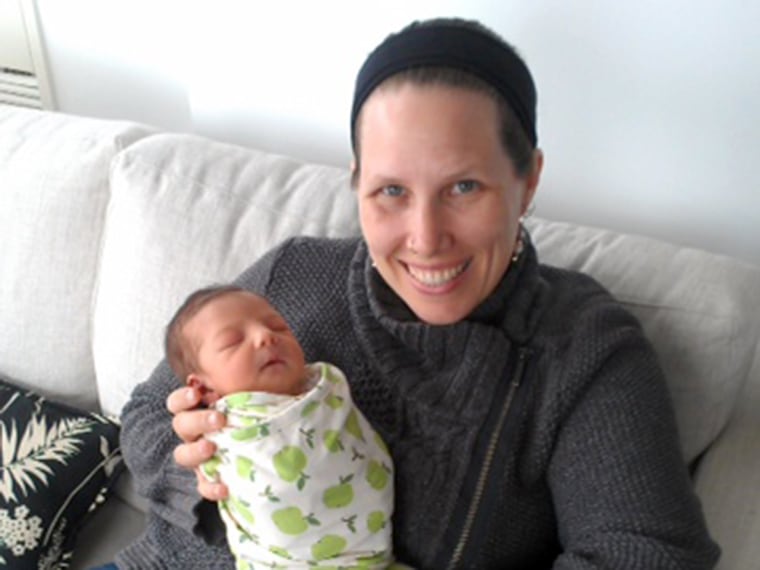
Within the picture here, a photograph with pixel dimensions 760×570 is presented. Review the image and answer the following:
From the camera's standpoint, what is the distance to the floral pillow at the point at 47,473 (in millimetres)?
1402

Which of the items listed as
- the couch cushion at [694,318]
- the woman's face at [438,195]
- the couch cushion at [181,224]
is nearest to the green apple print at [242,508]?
the woman's face at [438,195]

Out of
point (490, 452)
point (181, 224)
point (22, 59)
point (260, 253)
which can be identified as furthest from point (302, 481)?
point (22, 59)

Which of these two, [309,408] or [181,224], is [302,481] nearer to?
[309,408]

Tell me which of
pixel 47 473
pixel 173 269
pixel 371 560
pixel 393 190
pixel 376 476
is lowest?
pixel 47 473

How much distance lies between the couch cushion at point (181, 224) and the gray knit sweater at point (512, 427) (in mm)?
218

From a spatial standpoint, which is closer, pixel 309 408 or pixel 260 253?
pixel 309 408

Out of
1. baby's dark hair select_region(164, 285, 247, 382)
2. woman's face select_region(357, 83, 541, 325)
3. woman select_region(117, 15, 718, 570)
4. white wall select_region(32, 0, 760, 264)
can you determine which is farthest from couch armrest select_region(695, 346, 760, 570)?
baby's dark hair select_region(164, 285, 247, 382)

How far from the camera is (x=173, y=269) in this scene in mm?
1485

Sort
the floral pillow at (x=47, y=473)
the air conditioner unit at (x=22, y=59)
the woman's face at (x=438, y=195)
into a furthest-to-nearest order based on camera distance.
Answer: the air conditioner unit at (x=22, y=59)
the floral pillow at (x=47, y=473)
the woman's face at (x=438, y=195)

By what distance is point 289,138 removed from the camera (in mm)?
1767

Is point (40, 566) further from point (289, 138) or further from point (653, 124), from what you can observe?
point (653, 124)

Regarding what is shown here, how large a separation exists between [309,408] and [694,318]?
0.59 meters

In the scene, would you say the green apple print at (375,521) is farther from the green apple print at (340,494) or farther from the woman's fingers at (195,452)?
the woman's fingers at (195,452)

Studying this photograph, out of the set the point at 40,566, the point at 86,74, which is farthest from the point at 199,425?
the point at 86,74
